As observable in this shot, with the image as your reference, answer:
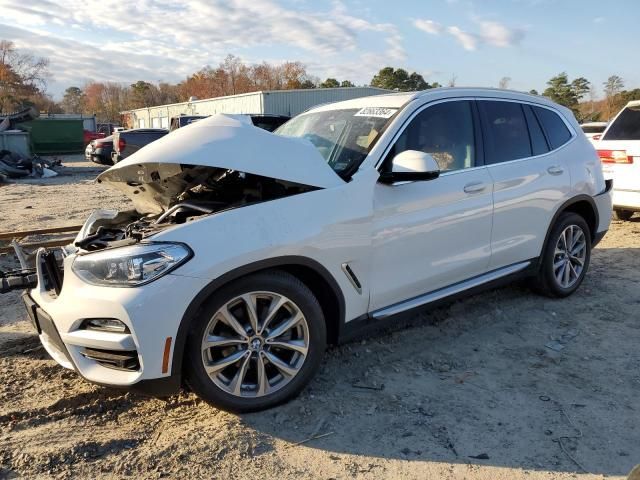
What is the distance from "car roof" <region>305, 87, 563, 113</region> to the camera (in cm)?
378

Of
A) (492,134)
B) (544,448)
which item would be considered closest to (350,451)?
(544,448)

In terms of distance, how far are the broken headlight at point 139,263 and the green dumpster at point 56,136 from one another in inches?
1200

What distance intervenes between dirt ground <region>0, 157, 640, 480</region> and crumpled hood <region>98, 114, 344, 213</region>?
1371 millimetres

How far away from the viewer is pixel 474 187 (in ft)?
12.6

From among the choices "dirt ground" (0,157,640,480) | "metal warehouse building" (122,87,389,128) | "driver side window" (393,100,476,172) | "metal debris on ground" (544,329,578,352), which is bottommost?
"dirt ground" (0,157,640,480)

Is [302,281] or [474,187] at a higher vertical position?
[474,187]

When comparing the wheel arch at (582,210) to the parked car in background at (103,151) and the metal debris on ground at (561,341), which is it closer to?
the metal debris on ground at (561,341)

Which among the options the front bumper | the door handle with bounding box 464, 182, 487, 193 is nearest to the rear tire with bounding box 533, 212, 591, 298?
the door handle with bounding box 464, 182, 487, 193

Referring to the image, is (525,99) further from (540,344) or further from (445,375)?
(445,375)

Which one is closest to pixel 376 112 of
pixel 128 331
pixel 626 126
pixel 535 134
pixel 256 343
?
pixel 535 134

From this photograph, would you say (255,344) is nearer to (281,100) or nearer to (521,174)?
(521,174)

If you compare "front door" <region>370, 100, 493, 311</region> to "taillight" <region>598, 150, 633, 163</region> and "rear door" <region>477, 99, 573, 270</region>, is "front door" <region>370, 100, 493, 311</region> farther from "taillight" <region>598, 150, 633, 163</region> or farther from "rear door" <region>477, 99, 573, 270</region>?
"taillight" <region>598, 150, 633, 163</region>

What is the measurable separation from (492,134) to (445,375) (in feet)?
6.34

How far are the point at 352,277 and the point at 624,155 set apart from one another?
19.6 feet
